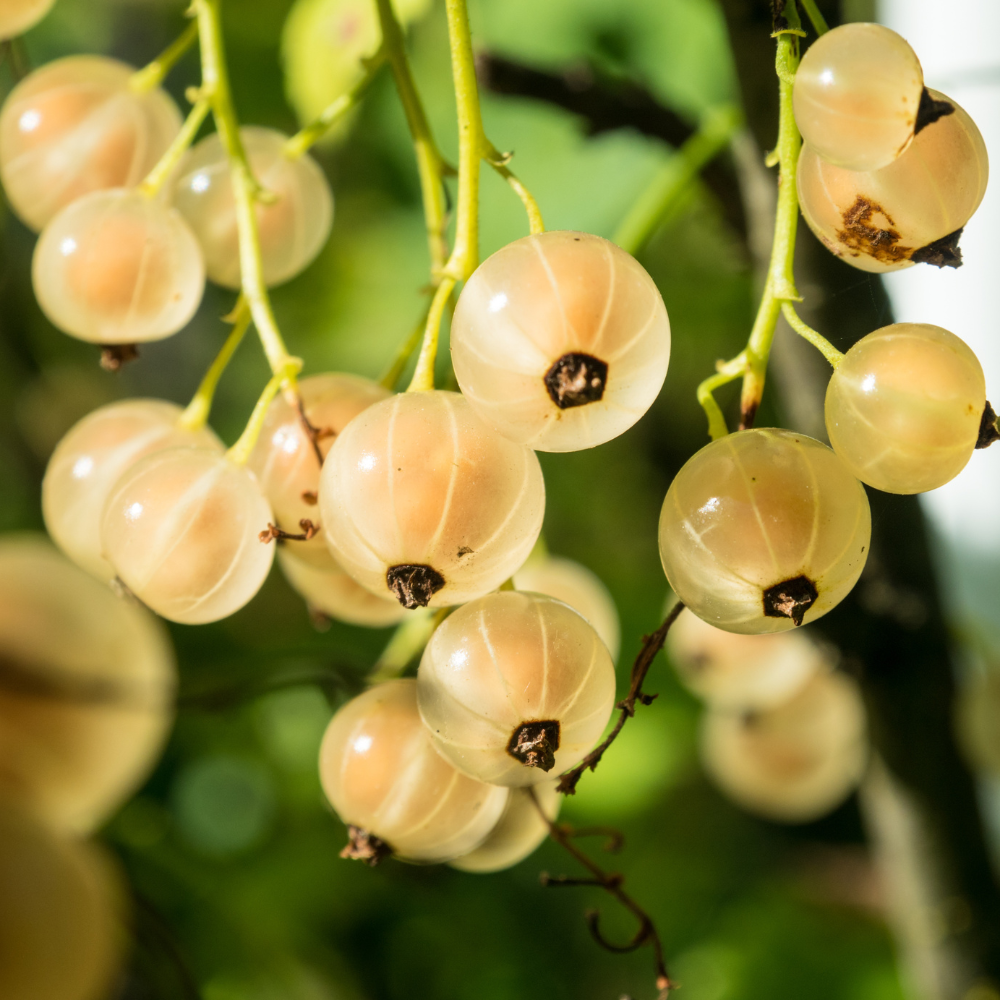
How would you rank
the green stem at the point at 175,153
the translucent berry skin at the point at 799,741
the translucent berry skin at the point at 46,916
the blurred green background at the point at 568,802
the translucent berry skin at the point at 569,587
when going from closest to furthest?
the translucent berry skin at the point at 46,916, the green stem at the point at 175,153, the translucent berry skin at the point at 569,587, the translucent berry skin at the point at 799,741, the blurred green background at the point at 568,802

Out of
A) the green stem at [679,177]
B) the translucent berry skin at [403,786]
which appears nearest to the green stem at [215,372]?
the translucent berry skin at [403,786]

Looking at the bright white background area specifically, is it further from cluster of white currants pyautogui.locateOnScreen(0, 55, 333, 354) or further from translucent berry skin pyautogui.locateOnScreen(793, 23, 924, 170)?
cluster of white currants pyautogui.locateOnScreen(0, 55, 333, 354)

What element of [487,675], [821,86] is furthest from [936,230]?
[487,675]

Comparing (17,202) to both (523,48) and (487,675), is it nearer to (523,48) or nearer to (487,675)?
(487,675)

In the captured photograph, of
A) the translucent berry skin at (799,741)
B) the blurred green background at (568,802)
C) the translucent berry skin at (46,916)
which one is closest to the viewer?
the translucent berry skin at (46,916)

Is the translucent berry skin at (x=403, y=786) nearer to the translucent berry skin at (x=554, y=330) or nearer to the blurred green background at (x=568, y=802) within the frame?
the translucent berry skin at (x=554, y=330)

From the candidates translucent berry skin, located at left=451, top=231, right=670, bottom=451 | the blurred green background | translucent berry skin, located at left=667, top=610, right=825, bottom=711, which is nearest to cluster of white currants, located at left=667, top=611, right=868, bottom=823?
translucent berry skin, located at left=667, top=610, right=825, bottom=711
